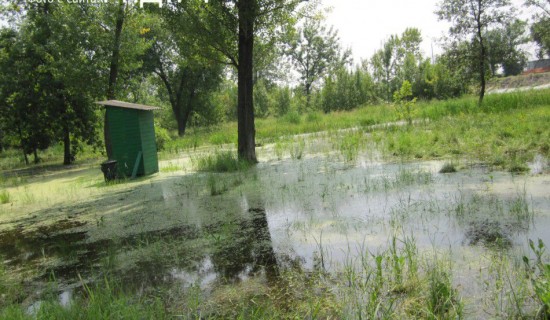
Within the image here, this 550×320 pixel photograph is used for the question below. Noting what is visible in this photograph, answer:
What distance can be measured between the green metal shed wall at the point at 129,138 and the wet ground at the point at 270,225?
1577mm

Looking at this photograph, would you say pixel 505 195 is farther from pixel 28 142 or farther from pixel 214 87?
pixel 214 87

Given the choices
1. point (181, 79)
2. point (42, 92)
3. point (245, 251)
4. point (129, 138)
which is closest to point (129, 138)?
point (129, 138)

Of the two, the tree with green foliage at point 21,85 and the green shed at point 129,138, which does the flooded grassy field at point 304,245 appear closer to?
the green shed at point 129,138

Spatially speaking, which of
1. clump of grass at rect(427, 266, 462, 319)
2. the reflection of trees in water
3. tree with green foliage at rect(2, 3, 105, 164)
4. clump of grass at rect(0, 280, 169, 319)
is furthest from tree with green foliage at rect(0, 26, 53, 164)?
clump of grass at rect(427, 266, 462, 319)

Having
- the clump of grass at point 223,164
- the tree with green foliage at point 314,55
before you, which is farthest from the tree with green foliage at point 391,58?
the clump of grass at point 223,164

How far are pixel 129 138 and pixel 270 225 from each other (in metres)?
5.01

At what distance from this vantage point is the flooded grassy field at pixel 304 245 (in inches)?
88.2

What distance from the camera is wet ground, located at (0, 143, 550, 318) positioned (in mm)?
2912

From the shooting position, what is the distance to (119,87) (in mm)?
11578

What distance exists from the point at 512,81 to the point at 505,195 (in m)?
34.5

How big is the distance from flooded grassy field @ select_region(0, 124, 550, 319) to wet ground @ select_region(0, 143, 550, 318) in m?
0.02

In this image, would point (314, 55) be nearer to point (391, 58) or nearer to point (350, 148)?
point (391, 58)

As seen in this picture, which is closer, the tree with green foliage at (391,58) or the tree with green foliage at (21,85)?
the tree with green foliage at (21,85)

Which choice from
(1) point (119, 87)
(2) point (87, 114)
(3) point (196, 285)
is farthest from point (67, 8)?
(3) point (196, 285)
